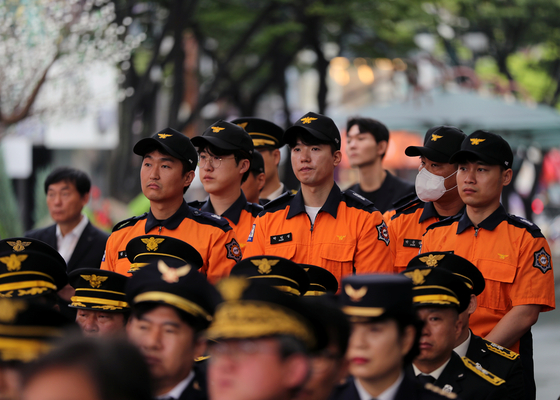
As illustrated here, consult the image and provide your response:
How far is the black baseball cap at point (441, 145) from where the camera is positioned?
5543mm

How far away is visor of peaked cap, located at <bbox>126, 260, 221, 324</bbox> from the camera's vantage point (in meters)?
2.92

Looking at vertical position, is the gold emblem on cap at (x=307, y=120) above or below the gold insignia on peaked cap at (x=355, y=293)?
above

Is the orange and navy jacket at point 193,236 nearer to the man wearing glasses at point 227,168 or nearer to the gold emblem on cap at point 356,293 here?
the man wearing glasses at point 227,168

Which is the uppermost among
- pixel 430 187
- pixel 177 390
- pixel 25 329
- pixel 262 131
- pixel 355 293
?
pixel 262 131

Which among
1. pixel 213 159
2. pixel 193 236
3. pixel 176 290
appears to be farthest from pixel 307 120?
pixel 176 290

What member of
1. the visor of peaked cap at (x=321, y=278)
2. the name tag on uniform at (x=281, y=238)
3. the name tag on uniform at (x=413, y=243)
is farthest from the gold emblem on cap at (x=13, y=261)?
the name tag on uniform at (x=413, y=243)

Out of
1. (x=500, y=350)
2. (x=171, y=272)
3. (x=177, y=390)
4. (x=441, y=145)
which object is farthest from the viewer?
(x=441, y=145)

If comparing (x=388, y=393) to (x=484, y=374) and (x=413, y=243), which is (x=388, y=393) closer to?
(x=484, y=374)

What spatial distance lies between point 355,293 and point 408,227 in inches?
123

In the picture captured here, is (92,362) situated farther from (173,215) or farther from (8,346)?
(173,215)

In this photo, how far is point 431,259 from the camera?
4188 millimetres

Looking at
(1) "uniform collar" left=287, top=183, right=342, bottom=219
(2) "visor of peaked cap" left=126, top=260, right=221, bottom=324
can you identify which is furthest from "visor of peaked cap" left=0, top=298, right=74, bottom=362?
(1) "uniform collar" left=287, top=183, right=342, bottom=219

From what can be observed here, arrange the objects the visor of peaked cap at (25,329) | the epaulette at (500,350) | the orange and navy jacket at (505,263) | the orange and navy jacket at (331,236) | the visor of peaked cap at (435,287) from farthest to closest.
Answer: the orange and navy jacket at (331,236) < the orange and navy jacket at (505,263) < the epaulette at (500,350) < the visor of peaked cap at (435,287) < the visor of peaked cap at (25,329)

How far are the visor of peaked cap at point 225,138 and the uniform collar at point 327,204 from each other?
704 millimetres
